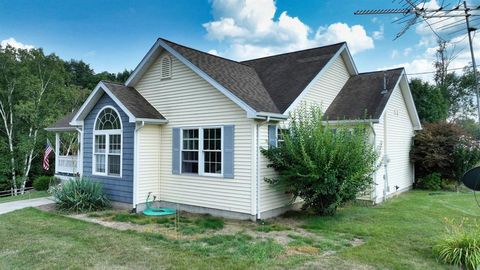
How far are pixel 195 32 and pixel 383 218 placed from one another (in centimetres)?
1540

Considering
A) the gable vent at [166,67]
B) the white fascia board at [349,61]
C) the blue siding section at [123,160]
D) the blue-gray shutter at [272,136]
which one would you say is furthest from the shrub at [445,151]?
the blue siding section at [123,160]

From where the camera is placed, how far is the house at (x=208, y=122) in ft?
31.0

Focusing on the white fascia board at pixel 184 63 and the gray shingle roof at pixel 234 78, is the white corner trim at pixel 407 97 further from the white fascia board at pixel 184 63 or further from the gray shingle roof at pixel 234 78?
the white fascia board at pixel 184 63

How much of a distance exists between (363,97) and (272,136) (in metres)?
4.86

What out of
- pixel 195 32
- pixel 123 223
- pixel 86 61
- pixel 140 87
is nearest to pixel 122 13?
pixel 195 32

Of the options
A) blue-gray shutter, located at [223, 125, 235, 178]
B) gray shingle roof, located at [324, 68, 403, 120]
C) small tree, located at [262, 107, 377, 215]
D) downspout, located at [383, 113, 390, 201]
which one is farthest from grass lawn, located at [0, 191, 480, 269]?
gray shingle roof, located at [324, 68, 403, 120]

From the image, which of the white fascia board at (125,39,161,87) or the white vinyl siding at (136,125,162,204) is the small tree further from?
the white fascia board at (125,39,161,87)

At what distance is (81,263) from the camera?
578 cm

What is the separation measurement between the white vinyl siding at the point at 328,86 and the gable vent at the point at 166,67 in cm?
449

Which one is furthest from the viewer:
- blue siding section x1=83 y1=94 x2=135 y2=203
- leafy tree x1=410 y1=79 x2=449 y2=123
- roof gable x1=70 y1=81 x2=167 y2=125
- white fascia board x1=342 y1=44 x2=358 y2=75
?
leafy tree x1=410 y1=79 x2=449 y2=123

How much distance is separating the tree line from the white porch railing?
35.1 ft

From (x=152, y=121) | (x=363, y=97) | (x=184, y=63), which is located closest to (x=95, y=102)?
→ (x=152, y=121)

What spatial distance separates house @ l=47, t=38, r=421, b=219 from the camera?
9.45 metres

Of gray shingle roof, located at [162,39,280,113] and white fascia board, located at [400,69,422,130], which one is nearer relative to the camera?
gray shingle roof, located at [162,39,280,113]
